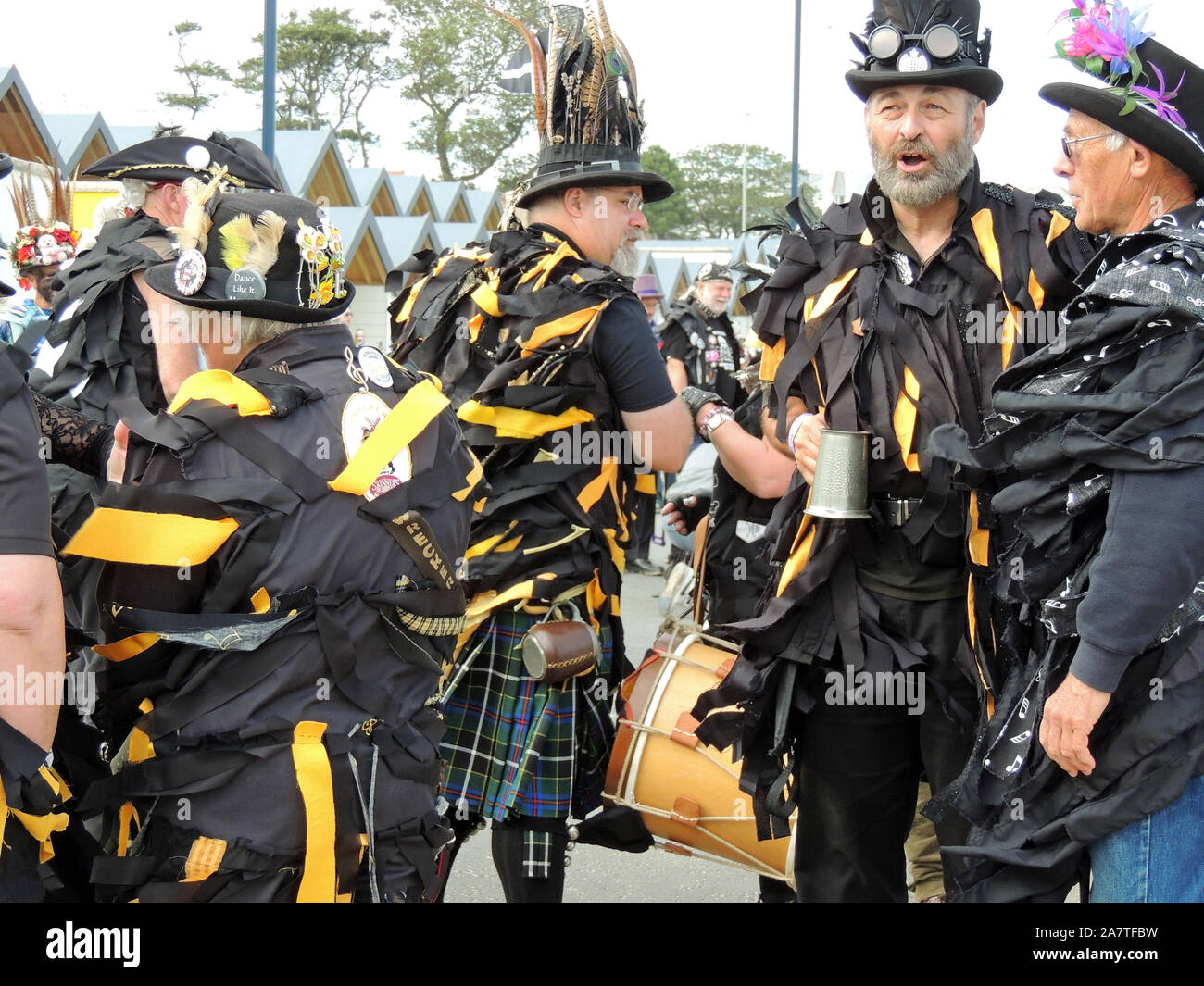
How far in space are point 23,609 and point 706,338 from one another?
7.67m

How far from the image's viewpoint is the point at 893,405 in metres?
2.93

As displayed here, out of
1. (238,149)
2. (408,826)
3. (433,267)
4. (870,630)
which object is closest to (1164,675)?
(870,630)

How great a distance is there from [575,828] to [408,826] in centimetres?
139

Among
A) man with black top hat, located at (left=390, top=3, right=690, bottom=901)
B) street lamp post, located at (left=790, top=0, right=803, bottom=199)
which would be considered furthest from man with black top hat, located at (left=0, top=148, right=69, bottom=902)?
street lamp post, located at (left=790, top=0, right=803, bottom=199)

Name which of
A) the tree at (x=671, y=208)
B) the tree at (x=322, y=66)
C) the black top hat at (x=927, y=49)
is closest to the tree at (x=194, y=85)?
the tree at (x=322, y=66)

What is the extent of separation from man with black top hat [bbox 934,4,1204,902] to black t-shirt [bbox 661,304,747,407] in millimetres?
6569

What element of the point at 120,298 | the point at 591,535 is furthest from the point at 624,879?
the point at 120,298

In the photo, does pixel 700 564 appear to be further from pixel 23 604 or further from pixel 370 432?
pixel 23 604

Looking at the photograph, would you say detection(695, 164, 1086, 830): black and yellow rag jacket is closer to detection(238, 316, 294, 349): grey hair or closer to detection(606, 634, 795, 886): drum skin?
detection(606, 634, 795, 886): drum skin

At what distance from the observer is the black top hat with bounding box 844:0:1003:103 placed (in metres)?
2.87

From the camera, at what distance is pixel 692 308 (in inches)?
370

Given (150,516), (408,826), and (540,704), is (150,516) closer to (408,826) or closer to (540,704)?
(408,826)

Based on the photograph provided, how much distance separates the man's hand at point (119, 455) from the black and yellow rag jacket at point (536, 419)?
4.22 feet

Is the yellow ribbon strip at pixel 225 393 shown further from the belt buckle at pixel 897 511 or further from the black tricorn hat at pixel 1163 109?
the black tricorn hat at pixel 1163 109
